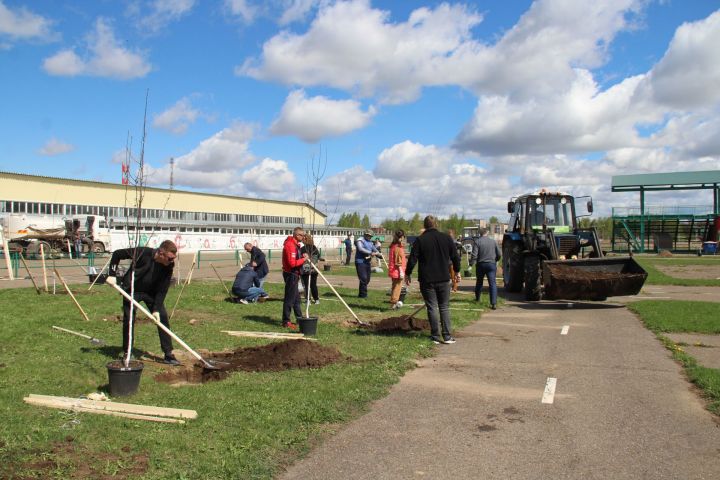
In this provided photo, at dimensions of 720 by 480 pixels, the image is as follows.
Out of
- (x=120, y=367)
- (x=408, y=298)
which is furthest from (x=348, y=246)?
(x=120, y=367)

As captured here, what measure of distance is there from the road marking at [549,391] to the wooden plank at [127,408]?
140 inches

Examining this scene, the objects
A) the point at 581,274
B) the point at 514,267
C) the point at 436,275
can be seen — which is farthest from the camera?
the point at 514,267

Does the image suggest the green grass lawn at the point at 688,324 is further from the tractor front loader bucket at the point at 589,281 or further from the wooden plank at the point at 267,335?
the wooden plank at the point at 267,335

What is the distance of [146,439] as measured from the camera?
14.6 feet

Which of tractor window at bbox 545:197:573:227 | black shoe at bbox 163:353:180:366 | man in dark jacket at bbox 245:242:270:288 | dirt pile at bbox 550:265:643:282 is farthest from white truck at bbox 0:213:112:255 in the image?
black shoe at bbox 163:353:180:366

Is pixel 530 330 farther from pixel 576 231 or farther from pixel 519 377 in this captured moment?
pixel 576 231

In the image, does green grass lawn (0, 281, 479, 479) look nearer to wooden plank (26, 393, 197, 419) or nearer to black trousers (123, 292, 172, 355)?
wooden plank (26, 393, 197, 419)

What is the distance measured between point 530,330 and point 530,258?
4998mm

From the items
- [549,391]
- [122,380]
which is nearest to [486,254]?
[549,391]

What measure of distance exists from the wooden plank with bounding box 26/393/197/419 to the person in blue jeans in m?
8.24

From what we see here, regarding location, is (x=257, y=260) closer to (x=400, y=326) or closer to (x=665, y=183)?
(x=400, y=326)

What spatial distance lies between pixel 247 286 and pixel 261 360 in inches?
253

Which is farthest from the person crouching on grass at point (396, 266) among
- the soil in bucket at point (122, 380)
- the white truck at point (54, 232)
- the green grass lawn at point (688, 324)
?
the white truck at point (54, 232)

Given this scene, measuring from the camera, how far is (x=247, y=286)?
13.7m
